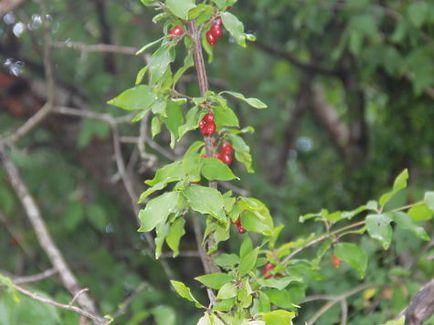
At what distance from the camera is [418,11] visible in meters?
2.70

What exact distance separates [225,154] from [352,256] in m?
0.34

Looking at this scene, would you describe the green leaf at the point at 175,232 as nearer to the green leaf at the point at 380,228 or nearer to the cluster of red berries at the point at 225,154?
the cluster of red berries at the point at 225,154

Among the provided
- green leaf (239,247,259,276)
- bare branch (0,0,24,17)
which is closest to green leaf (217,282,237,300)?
green leaf (239,247,259,276)

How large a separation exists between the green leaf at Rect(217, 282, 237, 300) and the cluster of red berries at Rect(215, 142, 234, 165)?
0.27 metres

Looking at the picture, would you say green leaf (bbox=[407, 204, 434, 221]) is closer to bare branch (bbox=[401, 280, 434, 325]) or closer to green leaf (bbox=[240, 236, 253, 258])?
bare branch (bbox=[401, 280, 434, 325])

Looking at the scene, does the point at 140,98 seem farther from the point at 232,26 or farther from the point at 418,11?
the point at 418,11

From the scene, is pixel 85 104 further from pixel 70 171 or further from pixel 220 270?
pixel 220 270

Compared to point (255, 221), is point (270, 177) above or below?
below

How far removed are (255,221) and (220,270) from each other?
0.51 ft

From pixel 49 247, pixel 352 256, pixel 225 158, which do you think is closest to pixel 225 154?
pixel 225 158

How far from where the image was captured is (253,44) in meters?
3.66

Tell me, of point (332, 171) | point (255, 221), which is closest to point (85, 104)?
point (332, 171)

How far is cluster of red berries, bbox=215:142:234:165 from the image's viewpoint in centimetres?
151

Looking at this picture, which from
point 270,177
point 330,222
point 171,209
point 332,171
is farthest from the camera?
point 270,177
